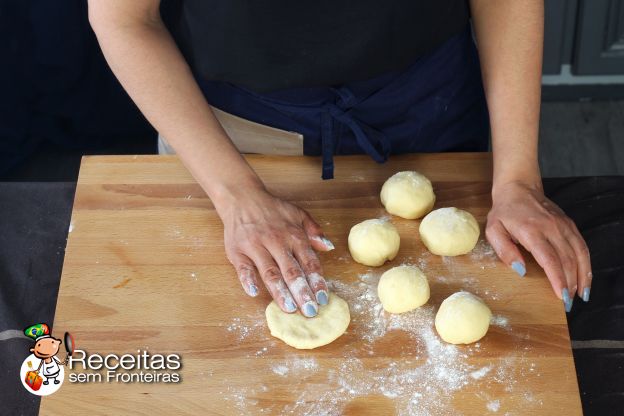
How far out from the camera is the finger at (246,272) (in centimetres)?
139

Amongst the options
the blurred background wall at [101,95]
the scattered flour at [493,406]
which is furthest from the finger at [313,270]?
the blurred background wall at [101,95]

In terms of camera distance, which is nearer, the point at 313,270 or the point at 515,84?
the point at 313,270

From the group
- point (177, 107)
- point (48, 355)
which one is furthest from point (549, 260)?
point (48, 355)

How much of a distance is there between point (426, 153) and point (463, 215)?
26cm

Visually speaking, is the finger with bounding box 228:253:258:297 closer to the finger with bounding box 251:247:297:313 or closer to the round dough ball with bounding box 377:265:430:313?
the finger with bounding box 251:247:297:313

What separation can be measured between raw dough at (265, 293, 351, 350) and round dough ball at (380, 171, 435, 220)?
9.9 inches

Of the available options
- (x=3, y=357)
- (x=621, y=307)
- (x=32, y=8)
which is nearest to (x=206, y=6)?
(x=3, y=357)

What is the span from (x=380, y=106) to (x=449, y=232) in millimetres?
360

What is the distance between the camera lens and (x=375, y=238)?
1417mm

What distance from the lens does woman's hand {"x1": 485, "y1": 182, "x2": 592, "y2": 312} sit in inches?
55.6

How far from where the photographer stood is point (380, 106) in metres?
1.65

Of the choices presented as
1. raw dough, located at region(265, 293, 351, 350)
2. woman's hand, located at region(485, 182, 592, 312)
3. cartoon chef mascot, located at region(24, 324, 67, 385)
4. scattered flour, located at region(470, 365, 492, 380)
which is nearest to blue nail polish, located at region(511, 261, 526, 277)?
woman's hand, located at region(485, 182, 592, 312)

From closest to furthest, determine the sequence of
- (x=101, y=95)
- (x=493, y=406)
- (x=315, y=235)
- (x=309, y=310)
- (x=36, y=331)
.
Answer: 1. (x=493, y=406)
2. (x=309, y=310)
3. (x=315, y=235)
4. (x=36, y=331)
5. (x=101, y=95)

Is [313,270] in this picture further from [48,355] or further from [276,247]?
[48,355]
